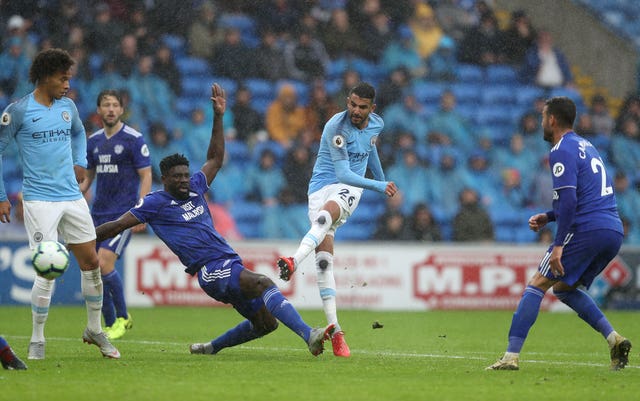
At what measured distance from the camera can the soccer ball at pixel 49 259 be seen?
27.8ft

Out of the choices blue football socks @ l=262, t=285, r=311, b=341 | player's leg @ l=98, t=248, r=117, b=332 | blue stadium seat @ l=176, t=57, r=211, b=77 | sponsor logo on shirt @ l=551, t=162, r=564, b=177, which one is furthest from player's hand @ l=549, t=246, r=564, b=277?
blue stadium seat @ l=176, t=57, r=211, b=77

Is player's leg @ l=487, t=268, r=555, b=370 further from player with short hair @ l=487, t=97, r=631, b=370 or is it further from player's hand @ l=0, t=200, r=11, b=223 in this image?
player's hand @ l=0, t=200, r=11, b=223

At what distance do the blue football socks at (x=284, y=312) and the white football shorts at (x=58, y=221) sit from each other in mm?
1468

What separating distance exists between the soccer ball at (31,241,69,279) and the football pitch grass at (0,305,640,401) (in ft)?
2.33

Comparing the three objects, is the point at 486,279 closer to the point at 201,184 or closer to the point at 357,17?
Result: the point at 357,17

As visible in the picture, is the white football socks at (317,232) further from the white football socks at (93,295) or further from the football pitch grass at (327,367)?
the white football socks at (93,295)

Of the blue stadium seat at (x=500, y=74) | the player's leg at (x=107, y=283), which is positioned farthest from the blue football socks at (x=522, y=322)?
the blue stadium seat at (x=500, y=74)

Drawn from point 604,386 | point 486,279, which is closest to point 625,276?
point 486,279

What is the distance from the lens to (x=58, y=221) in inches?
350

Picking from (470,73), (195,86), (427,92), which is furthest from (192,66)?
(470,73)

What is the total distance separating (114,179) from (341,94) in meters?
8.55

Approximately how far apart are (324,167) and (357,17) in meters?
12.1

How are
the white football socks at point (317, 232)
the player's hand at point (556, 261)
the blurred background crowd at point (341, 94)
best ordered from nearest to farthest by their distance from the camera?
the player's hand at point (556, 261) → the white football socks at point (317, 232) → the blurred background crowd at point (341, 94)

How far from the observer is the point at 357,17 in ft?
72.7
